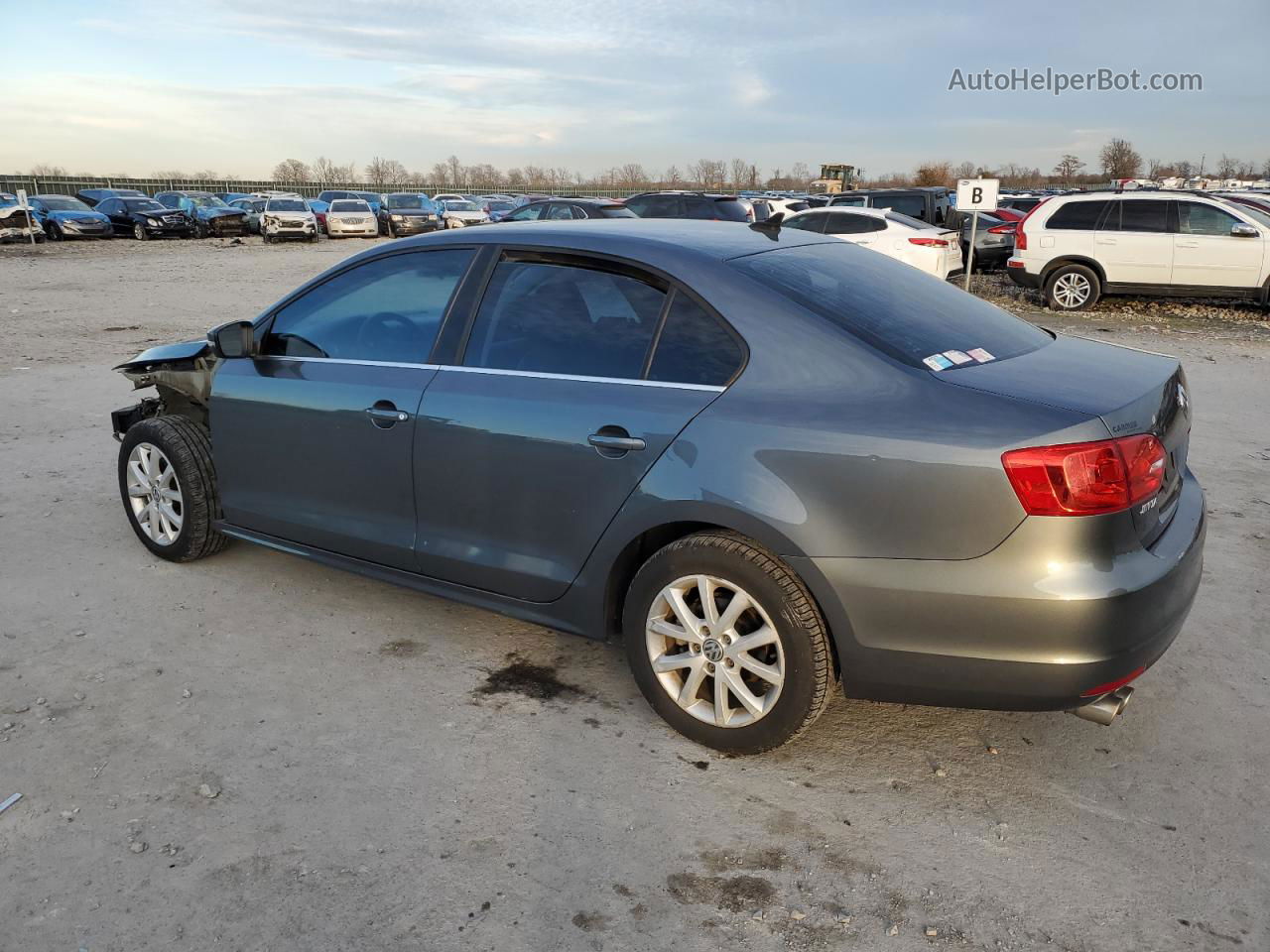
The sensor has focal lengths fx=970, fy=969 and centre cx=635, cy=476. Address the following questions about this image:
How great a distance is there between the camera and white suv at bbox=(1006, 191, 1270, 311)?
1422cm

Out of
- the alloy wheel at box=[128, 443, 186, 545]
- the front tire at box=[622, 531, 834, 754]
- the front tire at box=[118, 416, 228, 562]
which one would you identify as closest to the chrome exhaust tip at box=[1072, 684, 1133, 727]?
the front tire at box=[622, 531, 834, 754]

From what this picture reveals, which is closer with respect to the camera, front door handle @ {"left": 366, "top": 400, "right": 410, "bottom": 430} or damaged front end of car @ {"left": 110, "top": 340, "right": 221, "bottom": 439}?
front door handle @ {"left": 366, "top": 400, "right": 410, "bottom": 430}

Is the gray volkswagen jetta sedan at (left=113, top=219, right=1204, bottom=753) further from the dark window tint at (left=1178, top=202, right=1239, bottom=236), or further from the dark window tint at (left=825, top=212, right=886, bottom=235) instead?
the dark window tint at (left=825, top=212, right=886, bottom=235)

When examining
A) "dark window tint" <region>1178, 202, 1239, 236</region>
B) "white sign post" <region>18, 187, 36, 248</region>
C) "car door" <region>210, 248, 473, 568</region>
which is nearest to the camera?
"car door" <region>210, 248, 473, 568</region>

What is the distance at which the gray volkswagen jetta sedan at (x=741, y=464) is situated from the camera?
2613 millimetres

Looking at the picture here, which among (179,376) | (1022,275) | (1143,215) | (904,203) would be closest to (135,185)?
(904,203)

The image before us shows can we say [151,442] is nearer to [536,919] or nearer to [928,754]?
[536,919]

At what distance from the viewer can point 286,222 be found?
31.2 metres

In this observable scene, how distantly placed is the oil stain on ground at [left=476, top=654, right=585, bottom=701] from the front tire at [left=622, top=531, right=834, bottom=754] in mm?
429

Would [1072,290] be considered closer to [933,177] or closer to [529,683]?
[529,683]

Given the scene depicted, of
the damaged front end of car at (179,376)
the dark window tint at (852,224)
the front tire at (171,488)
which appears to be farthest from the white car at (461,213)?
the front tire at (171,488)

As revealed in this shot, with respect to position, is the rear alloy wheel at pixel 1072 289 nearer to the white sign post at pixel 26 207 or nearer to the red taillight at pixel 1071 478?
the red taillight at pixel 1071 478

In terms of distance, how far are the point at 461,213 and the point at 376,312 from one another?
3430cm

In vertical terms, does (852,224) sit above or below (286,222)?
below
